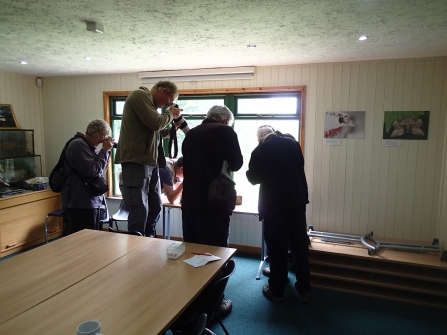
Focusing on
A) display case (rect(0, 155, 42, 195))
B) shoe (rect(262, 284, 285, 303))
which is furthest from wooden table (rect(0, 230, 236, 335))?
display case (rect(0, 155, 42, 195))

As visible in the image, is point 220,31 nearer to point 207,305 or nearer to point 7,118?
point 207,305

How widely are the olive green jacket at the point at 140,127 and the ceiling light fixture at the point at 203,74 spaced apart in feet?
5.91

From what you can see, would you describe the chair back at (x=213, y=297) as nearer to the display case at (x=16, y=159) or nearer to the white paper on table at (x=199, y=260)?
the white paper on table at (x=199, y=260)

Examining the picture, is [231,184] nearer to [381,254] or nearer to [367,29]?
[367,29]

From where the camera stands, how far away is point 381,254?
119 inches

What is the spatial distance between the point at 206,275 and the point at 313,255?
197 centimetres

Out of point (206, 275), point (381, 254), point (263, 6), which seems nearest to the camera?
point (206, 275)

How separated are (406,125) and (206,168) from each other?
2.37 metres

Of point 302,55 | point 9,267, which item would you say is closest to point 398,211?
point 302,55

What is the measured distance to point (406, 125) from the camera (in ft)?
10.8

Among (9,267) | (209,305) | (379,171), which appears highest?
(379,171)

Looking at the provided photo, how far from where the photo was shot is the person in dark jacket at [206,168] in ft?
7.07

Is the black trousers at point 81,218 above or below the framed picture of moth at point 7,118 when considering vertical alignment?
below

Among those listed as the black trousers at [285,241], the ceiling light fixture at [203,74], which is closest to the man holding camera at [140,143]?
the black trousers at [285,241]
